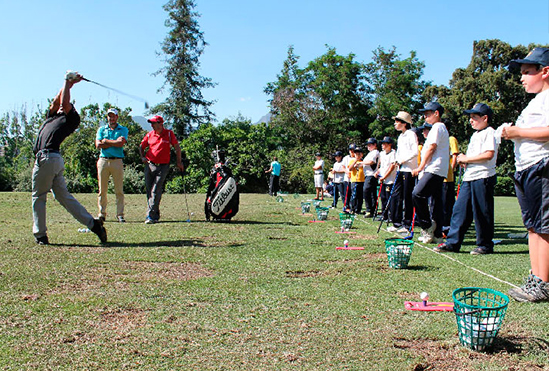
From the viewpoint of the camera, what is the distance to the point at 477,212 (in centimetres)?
675

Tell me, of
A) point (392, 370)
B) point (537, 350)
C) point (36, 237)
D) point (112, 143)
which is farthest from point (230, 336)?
point (112, 143)

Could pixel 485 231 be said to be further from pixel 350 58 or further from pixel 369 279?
A: pixel 350 58

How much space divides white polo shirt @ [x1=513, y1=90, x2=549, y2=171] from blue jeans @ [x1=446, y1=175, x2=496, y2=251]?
2.42 meters

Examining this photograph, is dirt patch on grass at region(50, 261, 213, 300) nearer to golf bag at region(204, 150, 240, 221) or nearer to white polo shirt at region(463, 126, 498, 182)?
white polo shirt at region(463, 126, 498, 182)

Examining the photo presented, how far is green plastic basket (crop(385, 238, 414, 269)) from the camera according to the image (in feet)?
17.7

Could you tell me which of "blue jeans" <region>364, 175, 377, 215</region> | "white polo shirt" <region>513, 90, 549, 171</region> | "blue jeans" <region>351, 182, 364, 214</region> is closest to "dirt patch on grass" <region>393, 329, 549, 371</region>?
"white polo shirt" <region>513, 90, 549, 171</region>

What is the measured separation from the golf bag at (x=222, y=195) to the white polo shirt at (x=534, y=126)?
6306 millimetres

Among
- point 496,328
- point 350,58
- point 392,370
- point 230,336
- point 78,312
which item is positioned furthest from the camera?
point 350,58

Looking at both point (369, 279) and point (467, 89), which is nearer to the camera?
point (369, 279)

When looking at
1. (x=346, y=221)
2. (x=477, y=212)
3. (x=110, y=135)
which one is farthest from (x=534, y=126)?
(x=110, y=135)

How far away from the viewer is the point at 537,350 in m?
3.10

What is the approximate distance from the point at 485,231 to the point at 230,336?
15.3 ft

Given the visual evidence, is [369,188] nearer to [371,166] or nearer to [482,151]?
[371,166]

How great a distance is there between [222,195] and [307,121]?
29.9 meters
